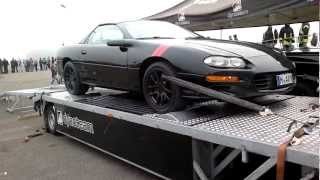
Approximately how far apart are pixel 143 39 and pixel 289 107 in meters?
1.86

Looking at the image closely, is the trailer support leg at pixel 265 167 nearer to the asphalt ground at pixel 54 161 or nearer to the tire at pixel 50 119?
the asphalt ground at pixel 54 161

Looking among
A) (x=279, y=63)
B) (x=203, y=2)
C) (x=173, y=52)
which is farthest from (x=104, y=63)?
(x=203, y=2)

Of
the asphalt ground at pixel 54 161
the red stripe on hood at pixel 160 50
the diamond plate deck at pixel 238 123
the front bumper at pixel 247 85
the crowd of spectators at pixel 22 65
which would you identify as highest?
the red stripe on hood at pixel 160 50

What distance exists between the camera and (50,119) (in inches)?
284

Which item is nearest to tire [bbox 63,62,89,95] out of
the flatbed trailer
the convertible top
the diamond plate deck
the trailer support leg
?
the flatbed trailer

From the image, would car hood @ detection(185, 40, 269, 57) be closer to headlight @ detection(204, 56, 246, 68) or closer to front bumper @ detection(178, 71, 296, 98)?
headlight @ detection(204, 56, 246, 68)

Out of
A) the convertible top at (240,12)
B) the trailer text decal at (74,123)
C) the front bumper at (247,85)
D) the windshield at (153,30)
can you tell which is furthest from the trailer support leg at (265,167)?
the convertible top at (240,12)

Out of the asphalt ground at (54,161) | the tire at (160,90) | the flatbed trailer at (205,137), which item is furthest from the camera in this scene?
the asphalt ground at (54,161)

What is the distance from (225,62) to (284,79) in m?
0.72

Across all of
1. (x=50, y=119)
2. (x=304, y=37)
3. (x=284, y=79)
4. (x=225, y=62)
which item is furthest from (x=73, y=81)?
(x=304, y=37)

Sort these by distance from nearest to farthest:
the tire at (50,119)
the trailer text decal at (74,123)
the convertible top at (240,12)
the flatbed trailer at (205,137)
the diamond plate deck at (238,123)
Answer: the diamond plate deck at (238,123)
the flatbed trailer at (205,137)
the trailer text decal at (74,123)
the tire at (50,119)
the convertible top at (240,12)

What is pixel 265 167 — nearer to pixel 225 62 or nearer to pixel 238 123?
pixel 238 123

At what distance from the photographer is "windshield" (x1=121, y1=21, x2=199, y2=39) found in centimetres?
500

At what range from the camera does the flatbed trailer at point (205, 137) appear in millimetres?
2854
